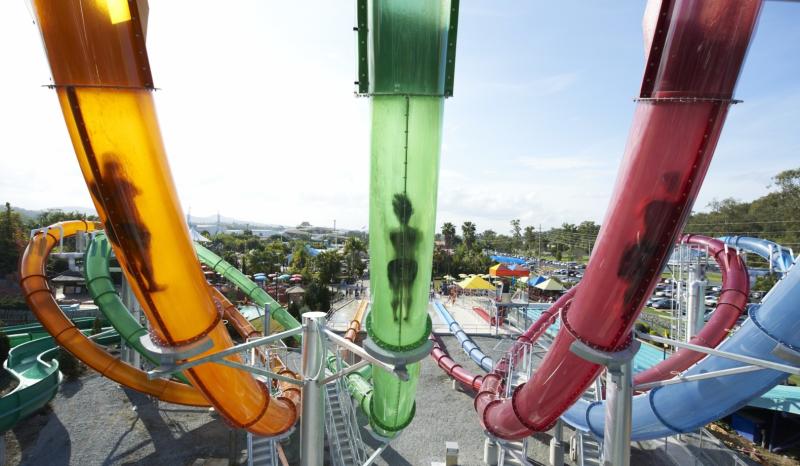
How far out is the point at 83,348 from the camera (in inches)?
477

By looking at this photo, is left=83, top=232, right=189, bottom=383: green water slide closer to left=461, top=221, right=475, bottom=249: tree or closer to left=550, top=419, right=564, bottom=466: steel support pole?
left=550, top=419, right=564, bottom=466: steel support pole

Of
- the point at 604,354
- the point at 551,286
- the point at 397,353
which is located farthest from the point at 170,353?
the point at 551,286

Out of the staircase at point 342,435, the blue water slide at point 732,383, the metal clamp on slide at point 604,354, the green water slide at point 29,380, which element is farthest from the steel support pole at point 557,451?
the green water slide at point 29,380

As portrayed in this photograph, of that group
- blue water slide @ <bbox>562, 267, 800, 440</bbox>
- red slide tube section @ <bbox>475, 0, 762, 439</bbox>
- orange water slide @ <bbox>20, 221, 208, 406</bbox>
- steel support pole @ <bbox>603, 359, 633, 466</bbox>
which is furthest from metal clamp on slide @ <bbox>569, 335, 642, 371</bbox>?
orange water slide @ <bbox>20, 221, 208, 406</bbox>

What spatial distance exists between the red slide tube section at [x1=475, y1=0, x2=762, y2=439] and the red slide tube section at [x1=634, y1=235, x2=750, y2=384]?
8.30 metres

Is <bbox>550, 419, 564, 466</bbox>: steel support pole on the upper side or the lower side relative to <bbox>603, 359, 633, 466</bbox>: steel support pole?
lower

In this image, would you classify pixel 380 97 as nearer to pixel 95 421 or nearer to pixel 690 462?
pixel 690 462

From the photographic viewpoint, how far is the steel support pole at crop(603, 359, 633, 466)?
4.55 meters

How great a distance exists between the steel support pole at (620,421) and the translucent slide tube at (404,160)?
7.33ft

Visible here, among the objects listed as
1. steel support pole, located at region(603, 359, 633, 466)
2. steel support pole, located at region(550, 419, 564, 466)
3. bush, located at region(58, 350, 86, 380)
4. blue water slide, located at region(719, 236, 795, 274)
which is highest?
steel support pole, located at region(603, 359, 633, 466)

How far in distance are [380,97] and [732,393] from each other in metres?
7.87

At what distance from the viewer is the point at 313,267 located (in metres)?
40.1

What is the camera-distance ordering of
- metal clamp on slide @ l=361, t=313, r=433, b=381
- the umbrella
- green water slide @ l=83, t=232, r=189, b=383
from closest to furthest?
metal clamp on slide @ l=361, t=313, r=433, b=381
green water slide @ l=83, t=232, r=189, b=383
the umbrella

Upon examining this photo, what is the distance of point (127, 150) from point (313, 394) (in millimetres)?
3195
